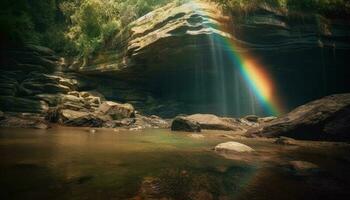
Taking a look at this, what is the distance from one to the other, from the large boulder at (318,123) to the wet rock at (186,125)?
310 cm

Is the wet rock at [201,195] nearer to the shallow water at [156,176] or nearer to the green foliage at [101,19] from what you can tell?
the shallow water at [156,176]

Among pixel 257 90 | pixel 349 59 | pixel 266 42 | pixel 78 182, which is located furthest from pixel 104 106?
pixel 349 59

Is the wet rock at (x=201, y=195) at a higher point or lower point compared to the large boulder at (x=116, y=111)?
lower

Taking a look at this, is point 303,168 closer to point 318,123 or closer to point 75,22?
point 318,123

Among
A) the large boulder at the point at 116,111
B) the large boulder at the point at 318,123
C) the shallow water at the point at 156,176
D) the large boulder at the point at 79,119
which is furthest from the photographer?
the large boulder at the point at 116,111

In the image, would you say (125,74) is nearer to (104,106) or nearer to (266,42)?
(104,106)

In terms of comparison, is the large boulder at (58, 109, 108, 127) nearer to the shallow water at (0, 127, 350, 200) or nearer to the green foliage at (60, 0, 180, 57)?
the green foliage at (60, 0, 180, 57)

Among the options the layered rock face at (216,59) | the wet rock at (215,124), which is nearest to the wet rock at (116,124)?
the wet rock at (215,124)

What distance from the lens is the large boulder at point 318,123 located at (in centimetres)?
1121

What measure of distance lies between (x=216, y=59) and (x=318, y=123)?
1070 cm

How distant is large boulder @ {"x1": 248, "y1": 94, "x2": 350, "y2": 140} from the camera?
1121 centimetres

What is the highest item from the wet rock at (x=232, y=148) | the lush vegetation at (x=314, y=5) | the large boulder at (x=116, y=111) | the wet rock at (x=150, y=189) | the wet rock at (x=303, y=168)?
the lush vegetation at (x=314, y=5)

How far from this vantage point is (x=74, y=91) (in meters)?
21.7

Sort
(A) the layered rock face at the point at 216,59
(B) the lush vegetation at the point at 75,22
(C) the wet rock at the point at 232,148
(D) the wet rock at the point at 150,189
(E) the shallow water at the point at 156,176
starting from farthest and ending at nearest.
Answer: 1. (B) the lush vegetation at the point at 75,22
2. (A) the layered rock face at the point at 216,59
3. (C) the wet rock at the point at 232,148
4. (E) the shallow water at the point at 156,176
5. (D) the wet rock at the point at 150,189
